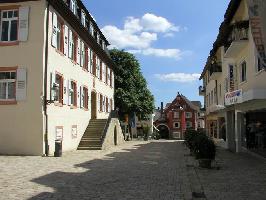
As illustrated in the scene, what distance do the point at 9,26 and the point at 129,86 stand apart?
29.3 m

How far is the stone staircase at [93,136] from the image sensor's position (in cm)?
2709

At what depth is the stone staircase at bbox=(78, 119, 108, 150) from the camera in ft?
88.9

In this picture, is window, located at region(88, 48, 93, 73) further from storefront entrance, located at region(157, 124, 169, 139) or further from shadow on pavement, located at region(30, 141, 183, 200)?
storefront entrance, located at region(157, 124, 169, 139)

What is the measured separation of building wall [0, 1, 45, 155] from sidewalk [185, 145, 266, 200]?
27.7 ft

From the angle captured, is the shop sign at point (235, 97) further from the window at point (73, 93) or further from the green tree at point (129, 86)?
the green tree at point (129, 86)

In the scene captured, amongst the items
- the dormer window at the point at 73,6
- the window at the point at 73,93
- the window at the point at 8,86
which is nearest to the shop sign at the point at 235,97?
the window at the point at 73,93

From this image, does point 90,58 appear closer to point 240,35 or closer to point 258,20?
point 240,35

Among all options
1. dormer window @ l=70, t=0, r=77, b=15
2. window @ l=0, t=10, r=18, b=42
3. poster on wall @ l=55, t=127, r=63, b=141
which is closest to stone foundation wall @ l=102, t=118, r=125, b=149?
poster on wall @ l=55, t=127, r=63, b=141

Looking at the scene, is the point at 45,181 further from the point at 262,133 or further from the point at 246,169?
the point at 262,133

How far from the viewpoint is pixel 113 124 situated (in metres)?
32.8

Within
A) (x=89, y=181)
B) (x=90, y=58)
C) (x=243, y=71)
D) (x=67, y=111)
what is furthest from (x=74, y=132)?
(x=89, y=181)

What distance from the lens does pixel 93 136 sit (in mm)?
29000

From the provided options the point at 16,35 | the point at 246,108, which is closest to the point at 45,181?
the point at 16,35

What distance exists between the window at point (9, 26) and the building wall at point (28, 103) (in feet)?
1.95
